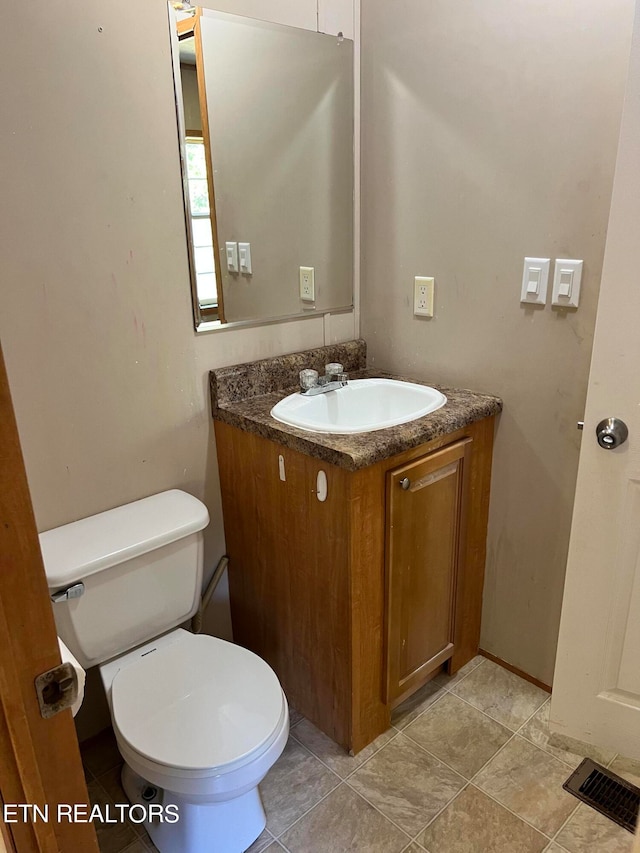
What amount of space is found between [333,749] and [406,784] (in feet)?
0.72

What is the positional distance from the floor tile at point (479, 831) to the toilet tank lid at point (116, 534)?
0.92 meters

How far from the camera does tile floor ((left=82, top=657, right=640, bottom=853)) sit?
1479 mm

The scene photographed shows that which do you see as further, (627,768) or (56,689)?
(627,768)

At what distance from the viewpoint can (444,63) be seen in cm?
166

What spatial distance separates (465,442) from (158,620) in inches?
36.4

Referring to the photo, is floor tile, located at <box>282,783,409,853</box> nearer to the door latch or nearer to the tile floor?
the tile floor

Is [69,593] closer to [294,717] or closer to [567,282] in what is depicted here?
[294,717]

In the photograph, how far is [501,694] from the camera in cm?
190

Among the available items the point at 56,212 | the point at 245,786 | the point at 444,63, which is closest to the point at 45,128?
the point at 56,212

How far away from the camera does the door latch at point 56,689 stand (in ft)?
2.01

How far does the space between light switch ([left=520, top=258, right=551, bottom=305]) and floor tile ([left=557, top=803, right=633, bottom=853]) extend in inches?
49.7

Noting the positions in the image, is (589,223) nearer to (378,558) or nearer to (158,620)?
(378,558)

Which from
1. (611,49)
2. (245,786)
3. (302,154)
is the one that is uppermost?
(611,49)

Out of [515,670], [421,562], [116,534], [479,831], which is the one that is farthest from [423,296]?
[479,831]
